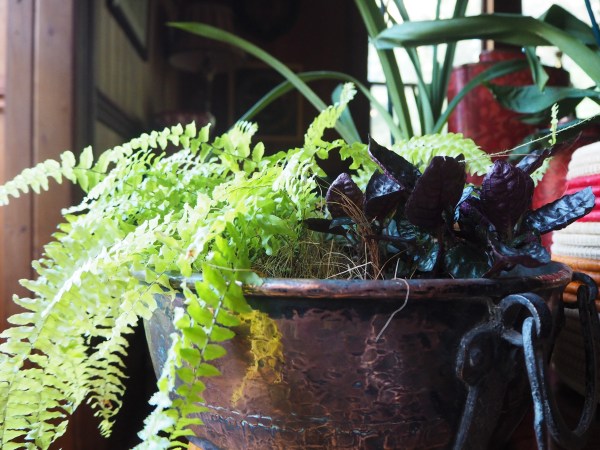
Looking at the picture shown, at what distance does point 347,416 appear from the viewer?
31 cm

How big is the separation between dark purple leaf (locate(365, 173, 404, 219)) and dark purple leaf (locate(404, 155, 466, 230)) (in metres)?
0.02

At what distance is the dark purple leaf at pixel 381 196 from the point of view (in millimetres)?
335

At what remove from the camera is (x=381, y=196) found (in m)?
0.33

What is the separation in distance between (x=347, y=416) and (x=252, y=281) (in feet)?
0.33

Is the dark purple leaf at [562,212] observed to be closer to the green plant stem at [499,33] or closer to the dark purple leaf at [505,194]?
the dark purple leaf at [505,194]

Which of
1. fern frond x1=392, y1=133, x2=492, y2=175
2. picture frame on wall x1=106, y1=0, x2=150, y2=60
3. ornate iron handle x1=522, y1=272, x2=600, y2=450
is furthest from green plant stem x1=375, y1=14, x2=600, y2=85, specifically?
picture frame on wall x1=106, y1=0, x2=150, y2=60

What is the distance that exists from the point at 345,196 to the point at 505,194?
0.10 metres

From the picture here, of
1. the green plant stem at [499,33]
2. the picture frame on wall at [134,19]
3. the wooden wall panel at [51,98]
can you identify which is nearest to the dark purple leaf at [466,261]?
the green plant stem at [499,33]

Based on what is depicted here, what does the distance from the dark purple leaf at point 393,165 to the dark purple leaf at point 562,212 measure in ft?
0.31

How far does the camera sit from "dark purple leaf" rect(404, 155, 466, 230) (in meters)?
0.30

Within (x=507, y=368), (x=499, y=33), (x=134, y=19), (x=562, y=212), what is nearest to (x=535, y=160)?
(x=562, y=212)

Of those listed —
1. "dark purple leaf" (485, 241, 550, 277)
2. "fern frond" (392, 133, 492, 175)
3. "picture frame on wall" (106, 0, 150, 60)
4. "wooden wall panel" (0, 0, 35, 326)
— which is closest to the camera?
"dark purple leaf" (485, 241, 550, 277)

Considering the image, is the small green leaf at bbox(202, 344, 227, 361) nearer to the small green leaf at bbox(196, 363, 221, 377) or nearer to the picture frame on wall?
the small green leaf at bbox(196, 363, 221, 377)

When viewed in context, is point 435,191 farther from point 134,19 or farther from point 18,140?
point 134,19
